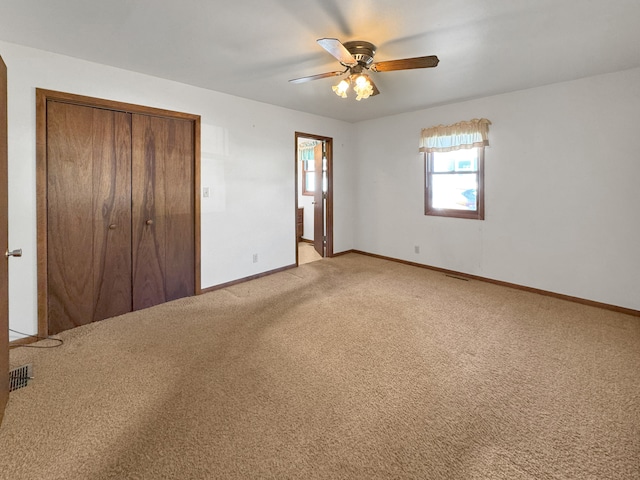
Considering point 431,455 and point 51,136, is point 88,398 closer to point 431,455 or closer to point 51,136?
point 431,455

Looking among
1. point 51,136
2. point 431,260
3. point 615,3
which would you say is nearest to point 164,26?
point 51,136

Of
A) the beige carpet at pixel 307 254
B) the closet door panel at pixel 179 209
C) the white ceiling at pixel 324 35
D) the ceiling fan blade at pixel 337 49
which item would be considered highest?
the white ceiling at pixel 324 35

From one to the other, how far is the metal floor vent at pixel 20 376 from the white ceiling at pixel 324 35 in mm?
2376

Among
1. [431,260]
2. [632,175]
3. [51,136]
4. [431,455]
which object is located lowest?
[431,455]

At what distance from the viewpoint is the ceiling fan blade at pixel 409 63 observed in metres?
2.31

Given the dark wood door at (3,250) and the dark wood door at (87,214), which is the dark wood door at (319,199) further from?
the dark wood door at (3,250)

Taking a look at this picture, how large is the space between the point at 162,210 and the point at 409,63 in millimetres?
2805

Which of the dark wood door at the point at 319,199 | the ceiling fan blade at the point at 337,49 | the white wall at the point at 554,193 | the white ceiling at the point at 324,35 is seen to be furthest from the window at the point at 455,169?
the ceiling fan blade at the point at 337,49

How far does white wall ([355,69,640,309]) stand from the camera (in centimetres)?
336

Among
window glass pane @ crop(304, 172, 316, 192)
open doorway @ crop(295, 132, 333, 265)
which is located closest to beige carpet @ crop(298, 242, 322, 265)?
open doorway @ crop(295, 132, 333, 265)

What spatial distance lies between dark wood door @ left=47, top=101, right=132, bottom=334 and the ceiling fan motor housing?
2265 millimetres

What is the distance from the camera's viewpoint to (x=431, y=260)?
5094mm

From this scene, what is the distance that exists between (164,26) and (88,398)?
2531 mm

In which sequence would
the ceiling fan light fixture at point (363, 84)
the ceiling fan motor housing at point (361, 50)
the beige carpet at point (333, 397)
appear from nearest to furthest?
the beige carpet at point (333, 397)
the ceiling fan motor housing at point (361, 50)
the ceiling fan light fixture at point (363, 84)
